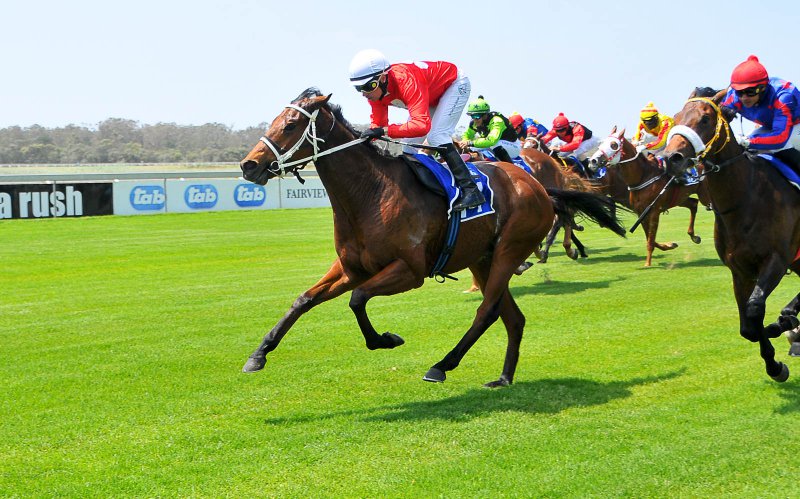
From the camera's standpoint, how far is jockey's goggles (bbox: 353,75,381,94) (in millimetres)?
6870

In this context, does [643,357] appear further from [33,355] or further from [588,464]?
[33,355]

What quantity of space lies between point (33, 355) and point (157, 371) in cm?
159

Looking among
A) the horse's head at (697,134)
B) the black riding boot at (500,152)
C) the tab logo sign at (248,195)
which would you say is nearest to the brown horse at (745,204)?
the horse's head at (697,134)

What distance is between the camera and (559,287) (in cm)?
1306

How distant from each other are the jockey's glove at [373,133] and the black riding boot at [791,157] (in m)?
3.23

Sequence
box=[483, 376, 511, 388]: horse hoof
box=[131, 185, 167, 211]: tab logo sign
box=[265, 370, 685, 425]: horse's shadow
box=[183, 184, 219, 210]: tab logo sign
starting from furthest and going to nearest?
box=[183, 184, 219, 210]: tab logo sign < box=[131, 185, 167, 211]: tab logo sign < box=[483, 376, 511, 388]: horse hoof < box=[265, 370, 685, 425]: horse's shadow

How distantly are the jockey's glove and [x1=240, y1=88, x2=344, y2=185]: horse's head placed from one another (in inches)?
10.0

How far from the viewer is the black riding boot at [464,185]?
7.05 m

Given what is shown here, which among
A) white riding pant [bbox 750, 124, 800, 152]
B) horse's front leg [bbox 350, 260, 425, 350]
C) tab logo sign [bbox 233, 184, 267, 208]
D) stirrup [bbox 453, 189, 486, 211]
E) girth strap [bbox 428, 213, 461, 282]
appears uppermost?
white riding pant [bbox 750, 124, 800, 152]

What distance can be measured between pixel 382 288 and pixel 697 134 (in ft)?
8.71

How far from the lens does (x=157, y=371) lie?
26.0 feet

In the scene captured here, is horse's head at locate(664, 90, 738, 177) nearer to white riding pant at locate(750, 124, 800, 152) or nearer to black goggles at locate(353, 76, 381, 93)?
white riding pant at locate(750, 124, 800, 152)

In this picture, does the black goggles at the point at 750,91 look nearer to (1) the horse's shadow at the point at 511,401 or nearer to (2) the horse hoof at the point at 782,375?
(2) the horse hoof at the point at 782,375

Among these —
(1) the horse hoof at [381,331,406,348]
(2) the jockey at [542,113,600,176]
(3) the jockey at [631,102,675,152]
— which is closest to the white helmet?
(1) the horse hoof at [381,331,406,348]
